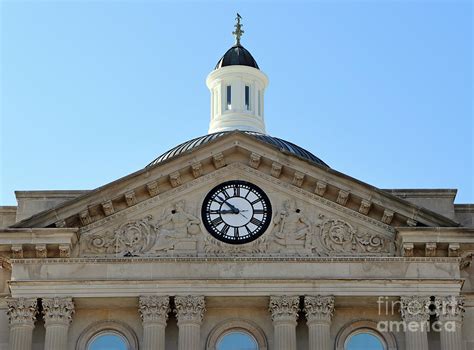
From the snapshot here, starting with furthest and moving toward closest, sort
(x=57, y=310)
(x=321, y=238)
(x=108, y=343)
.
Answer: (x=321, y=238) → (x=108, y=343) → (x=57, y=310)

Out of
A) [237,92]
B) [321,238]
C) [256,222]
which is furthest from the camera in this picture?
[237,92]

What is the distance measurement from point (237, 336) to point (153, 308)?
108 inches

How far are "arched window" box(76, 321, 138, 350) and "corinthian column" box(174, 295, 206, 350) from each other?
1.55m

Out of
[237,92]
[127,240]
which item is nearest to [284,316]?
[127,240]

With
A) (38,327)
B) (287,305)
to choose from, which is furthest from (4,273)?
(287,305)

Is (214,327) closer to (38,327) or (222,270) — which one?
(222,270)

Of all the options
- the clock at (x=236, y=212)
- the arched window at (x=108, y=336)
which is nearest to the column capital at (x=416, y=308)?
the clock at (x=236, y=212)

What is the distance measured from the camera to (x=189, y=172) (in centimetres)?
4562

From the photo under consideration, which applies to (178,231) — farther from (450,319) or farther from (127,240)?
(450,319)

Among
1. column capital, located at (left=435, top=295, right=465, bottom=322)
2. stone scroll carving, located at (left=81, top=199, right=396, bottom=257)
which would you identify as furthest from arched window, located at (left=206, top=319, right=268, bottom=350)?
column capital, located at (left=435, top=295, right=465, bottom=322)

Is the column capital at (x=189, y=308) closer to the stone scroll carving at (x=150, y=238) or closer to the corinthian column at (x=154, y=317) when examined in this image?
the corinthian column at (x=154, y=317)

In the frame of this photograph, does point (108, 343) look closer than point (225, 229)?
Yes

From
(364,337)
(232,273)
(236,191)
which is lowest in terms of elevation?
(364,337)

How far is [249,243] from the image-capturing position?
147ft
